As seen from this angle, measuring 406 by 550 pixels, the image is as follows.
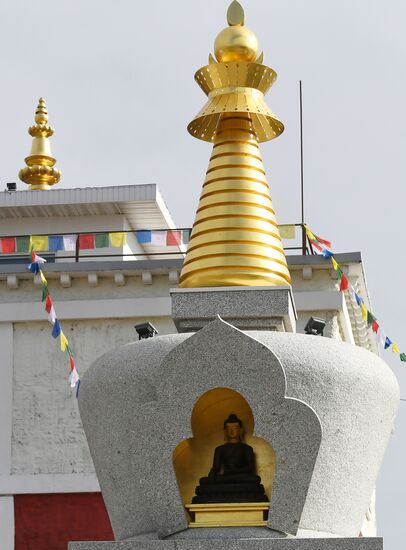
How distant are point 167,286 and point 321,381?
13.2 meters

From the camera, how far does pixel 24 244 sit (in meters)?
28.7

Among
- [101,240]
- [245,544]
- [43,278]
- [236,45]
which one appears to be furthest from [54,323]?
[245,544]

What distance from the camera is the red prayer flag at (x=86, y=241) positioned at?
28.9 meters

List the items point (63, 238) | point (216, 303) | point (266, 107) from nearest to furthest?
point (216, 303) < point (266, 107) < point (63, 238)

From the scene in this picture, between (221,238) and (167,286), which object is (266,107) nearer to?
(221,238)

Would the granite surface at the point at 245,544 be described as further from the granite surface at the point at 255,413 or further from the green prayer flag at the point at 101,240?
the green prayer flag at the point at 101,240

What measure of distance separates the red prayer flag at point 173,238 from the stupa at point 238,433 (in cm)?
1295

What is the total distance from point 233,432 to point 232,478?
46 centimetres

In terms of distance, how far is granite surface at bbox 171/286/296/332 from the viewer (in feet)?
49.1

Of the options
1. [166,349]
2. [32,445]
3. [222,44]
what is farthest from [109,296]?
[166,349]

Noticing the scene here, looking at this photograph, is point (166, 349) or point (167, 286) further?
point (167, 286)

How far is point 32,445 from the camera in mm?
26188

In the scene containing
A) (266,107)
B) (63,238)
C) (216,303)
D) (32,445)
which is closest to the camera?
(216,303)

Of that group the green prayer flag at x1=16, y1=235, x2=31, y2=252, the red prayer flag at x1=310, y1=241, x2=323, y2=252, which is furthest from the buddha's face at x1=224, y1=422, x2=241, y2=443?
the green prayer flag at x1=16, y1=235, x2=31, y2=252
